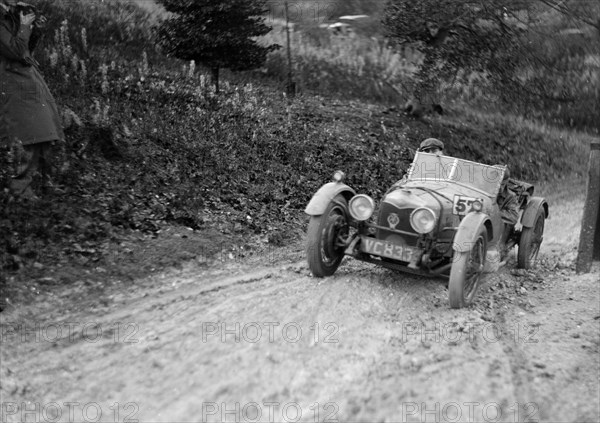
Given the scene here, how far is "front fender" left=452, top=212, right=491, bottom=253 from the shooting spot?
5.80 m

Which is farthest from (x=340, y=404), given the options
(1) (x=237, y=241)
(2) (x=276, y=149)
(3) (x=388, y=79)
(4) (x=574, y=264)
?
(3) (x=388, y=79)

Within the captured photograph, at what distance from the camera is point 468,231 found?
588cm

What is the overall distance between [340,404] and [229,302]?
212cm

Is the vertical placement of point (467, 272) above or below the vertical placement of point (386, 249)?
below

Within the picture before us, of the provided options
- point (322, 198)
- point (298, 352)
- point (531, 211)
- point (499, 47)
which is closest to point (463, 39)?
point (499, 47)

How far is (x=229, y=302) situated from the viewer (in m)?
5.96

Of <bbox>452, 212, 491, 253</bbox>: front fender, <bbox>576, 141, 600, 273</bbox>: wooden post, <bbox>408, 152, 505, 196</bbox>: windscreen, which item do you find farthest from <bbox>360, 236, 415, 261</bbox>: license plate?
<bbox>576, 141, 600, 273</bbox>: wooden post

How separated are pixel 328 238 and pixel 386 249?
71cm

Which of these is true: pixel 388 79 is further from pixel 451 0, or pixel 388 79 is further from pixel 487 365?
pixel 487 365

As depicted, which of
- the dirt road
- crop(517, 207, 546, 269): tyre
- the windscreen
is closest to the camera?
the dirt road

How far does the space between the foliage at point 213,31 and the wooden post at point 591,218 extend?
22.4ft

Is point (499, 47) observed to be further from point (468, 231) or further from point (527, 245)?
point (468, 231)

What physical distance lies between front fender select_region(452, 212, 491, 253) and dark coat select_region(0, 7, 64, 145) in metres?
4.79

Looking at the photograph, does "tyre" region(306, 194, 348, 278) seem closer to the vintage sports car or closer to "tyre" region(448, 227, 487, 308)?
the vintage sports car
